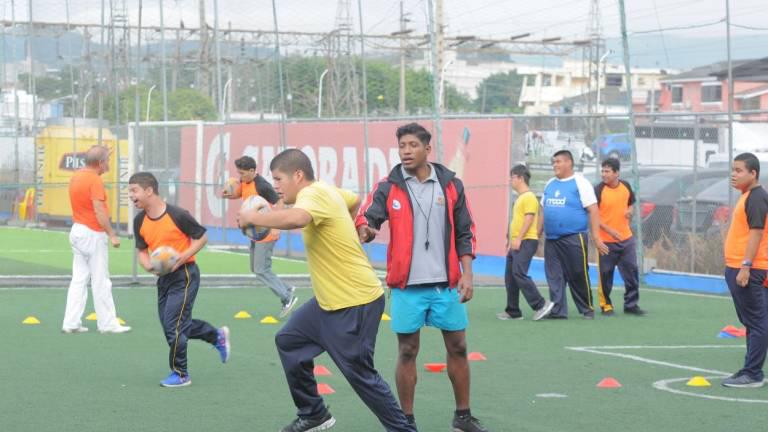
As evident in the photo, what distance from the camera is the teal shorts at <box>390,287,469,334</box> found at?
8.09 meters

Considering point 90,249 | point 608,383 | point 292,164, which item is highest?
point 292,164

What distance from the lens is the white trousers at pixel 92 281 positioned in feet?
44.5

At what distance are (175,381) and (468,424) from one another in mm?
2924

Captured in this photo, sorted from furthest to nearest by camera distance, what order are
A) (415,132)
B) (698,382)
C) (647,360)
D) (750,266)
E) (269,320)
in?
(269,320)
(647,360)
(698,382)
(750,266)
(415,132)

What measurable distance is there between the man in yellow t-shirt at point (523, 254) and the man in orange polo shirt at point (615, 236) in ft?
3.17

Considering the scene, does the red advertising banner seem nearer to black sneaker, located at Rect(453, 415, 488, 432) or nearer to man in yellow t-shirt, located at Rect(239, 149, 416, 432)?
black sneaker, located at Rect(453, 415, 488, 432)

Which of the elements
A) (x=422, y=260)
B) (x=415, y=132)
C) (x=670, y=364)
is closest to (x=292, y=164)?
(x=415, y=132)

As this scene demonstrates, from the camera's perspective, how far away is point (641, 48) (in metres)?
22.0

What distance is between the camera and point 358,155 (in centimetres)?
2573

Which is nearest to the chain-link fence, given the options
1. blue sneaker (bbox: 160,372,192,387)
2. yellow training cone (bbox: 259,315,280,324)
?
yellow training cone (bbox: 259,315,280,324)

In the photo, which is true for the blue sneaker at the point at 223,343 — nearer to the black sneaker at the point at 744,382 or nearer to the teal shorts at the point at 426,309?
the teal shorts at the point at 426,309

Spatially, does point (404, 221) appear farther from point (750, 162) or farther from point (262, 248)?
point (262, 248)

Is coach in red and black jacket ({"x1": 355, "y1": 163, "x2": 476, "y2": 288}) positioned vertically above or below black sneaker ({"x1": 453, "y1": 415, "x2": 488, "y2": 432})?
above

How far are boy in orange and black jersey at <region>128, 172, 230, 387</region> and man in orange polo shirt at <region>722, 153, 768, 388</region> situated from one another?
4147 mm
